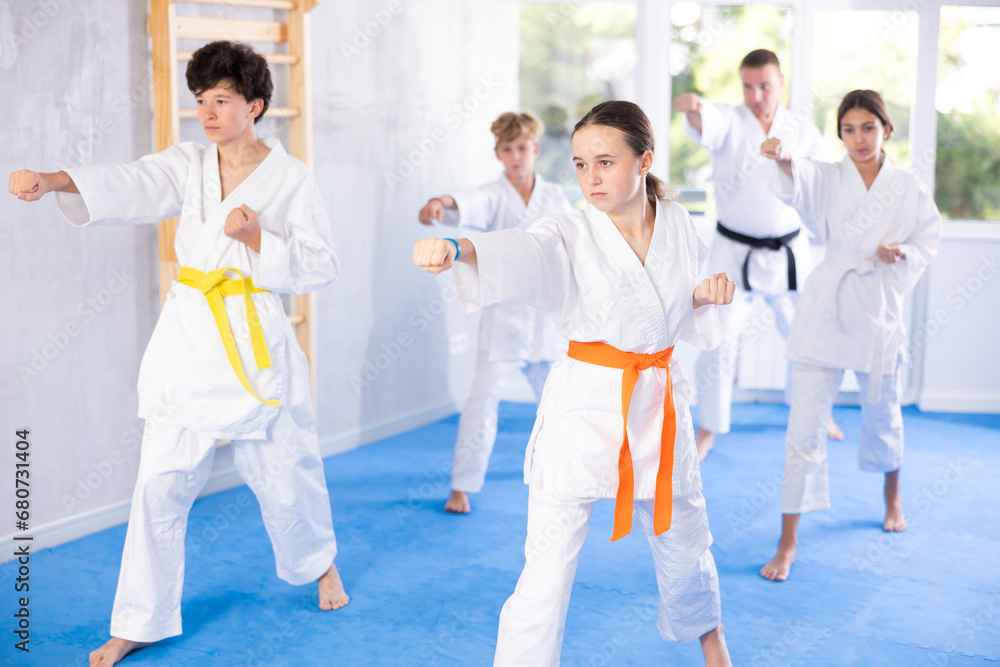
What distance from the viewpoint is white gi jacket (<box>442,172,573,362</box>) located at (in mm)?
3285

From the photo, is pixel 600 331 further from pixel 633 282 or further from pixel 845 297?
pixel 845 297

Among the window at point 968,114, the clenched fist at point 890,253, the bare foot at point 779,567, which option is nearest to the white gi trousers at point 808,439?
the bare foot at point 779,567

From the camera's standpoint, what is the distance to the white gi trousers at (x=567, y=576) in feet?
5.83

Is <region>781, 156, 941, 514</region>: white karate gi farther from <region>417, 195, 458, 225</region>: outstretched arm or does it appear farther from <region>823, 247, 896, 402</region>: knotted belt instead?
<region>417, 195, 458, 225</region>: outstretched arm

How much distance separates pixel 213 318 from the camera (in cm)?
227

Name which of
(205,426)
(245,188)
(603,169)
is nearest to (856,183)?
(603,169)

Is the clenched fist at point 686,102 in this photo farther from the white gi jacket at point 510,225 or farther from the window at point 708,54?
the window at point 708,54

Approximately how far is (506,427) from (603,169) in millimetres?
2668

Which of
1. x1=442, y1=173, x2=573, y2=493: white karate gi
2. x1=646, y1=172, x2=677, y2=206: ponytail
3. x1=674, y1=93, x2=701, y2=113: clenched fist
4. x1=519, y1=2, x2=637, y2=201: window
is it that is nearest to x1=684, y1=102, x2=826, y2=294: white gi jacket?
x1=674, y1=93, x2=701, y2=113: clenched fist

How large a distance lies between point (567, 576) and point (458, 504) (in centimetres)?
150

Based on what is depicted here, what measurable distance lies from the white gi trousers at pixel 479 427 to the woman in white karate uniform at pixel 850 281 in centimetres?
99

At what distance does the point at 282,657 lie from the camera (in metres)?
2.25

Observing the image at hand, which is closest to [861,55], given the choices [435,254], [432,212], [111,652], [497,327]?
[497,327]

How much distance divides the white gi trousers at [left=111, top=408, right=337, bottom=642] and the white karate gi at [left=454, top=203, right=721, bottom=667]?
2.47 ft
